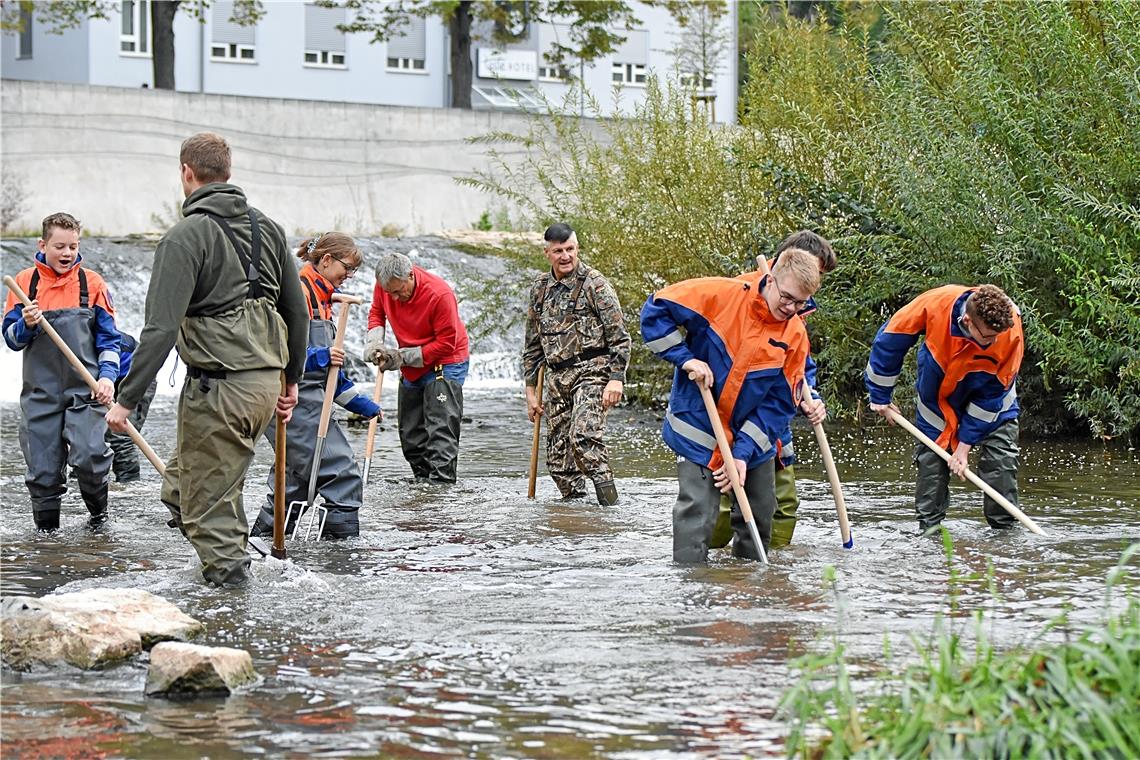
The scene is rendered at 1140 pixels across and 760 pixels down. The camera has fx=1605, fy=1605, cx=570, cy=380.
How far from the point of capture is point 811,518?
10172mm

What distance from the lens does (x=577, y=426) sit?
10.7 meters

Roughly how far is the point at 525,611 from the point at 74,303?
384cm

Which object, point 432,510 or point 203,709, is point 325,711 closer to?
point 203,709

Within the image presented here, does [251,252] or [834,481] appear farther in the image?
[834,481]

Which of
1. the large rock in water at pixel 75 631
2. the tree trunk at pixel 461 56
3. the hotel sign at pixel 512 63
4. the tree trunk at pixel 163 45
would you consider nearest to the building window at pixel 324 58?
the hotel sign at pixel 512 63

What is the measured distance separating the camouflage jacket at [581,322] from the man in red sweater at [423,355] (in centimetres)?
89

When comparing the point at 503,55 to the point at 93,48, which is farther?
the point at 503,55

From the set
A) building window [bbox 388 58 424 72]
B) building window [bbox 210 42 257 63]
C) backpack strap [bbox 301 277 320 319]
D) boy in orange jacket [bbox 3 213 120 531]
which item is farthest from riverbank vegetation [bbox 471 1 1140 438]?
building window [bbox 388 58 424 72]

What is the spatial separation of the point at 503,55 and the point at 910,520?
39550mm

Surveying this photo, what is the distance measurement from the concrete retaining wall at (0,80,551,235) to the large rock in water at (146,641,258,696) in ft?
82.2

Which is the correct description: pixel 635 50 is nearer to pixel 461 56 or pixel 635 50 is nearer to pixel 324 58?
pixel 324 58

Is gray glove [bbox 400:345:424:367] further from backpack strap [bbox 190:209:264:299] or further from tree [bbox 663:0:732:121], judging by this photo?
tree [bbox 663:0:732:121]

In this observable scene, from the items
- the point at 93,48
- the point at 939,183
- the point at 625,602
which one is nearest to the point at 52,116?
the point at 93,48

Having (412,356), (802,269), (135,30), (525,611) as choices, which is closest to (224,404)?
(525,611)
